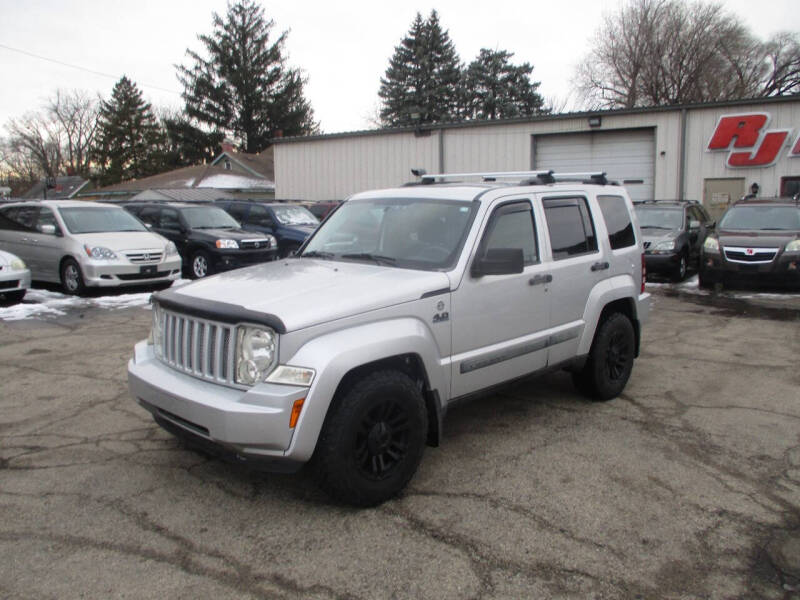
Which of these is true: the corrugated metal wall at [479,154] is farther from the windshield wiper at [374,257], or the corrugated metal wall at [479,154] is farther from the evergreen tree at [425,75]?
the evergreen tree at [425,75]

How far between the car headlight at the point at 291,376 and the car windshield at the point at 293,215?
13.5m

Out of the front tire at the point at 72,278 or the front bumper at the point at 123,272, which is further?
the front tire at the point at 72,278

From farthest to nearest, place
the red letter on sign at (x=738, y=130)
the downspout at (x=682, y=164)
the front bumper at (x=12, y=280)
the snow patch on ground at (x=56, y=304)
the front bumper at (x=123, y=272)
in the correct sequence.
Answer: the downspout at (x=682, y=164)
the red letter on sign at (x=738, y=130)
the front bumper at (x=123, y=272)
the front bumper at (x=12, y=280)
the snow patch on ground at (x=56, y=304)

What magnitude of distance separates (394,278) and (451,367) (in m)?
0.66

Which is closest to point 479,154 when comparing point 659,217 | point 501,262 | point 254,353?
point 659,217

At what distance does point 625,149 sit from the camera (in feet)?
Answer: 71.5

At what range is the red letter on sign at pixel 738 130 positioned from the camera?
1959 centimetres

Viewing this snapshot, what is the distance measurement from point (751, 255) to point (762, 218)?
1417 millimetres

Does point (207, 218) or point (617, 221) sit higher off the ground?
point (207, 218)

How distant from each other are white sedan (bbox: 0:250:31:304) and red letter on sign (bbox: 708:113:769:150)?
62.0ft

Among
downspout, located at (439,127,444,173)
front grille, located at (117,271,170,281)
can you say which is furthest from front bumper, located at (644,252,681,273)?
downspout, located at (439,127,444,173)

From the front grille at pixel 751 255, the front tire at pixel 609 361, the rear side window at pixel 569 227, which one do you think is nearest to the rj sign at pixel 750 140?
the front grille at pixel 751 255

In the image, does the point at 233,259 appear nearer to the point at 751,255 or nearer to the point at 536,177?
the point at 536,177

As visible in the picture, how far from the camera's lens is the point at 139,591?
9.62 feet
